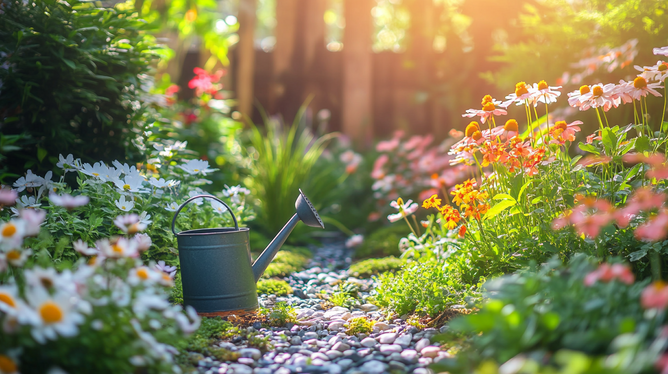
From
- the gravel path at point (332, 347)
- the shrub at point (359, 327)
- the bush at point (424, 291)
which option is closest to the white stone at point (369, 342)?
the gravel path at point (332, 347)

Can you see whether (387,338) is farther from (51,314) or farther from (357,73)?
(357,73)

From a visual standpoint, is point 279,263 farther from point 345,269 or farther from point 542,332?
point 542,332

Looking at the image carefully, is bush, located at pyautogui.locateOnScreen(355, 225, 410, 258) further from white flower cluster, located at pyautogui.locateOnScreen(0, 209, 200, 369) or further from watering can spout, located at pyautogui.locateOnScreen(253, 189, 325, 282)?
white flower cluster, located at pyautogui.locateOnScreen(0, 209, 200, 369)

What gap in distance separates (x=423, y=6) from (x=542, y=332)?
5.63 metres

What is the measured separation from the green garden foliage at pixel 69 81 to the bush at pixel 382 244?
1830mm

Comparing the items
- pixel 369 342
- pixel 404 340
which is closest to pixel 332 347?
pixel 369 342

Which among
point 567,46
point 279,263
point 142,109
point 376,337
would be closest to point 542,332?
point 376,337

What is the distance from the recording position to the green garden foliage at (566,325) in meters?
1.08

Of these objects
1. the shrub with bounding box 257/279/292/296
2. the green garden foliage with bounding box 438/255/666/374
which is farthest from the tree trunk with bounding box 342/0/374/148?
the green garden foliage with bounding box 438/255/666/374

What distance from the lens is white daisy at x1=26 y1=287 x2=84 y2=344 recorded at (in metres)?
1.00

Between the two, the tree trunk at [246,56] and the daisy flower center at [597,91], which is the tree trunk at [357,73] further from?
the daisy flower center at [597,91]

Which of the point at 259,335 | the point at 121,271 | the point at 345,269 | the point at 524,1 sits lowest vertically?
the point at 345,269

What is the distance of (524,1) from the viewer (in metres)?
4.91

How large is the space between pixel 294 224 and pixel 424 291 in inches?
25.9
